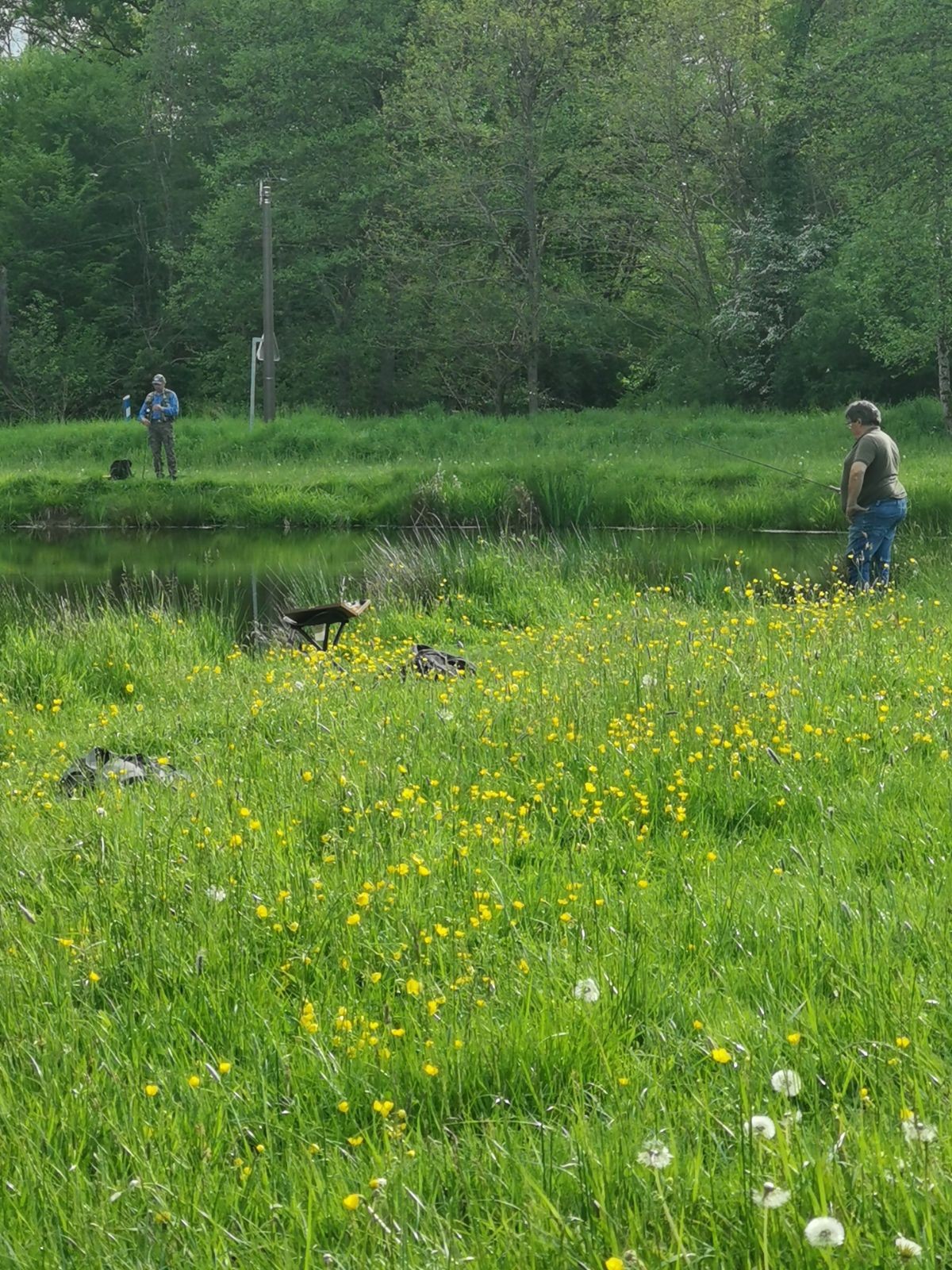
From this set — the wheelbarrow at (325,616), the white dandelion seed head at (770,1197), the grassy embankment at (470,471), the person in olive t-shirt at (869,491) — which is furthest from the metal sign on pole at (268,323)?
the white dandelion seed head at (770,1197)

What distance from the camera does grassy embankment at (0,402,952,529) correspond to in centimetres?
2205

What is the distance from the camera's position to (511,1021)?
124 inches

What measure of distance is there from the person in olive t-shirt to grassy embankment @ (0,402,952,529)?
594 centimetres

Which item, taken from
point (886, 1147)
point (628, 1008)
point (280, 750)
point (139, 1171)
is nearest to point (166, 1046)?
point (139, 1171)

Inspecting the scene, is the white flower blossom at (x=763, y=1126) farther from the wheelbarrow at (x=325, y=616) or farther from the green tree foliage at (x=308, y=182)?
the green tree foliage at (x=308, y=182)

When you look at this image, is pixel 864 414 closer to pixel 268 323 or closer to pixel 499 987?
pixel 499 987

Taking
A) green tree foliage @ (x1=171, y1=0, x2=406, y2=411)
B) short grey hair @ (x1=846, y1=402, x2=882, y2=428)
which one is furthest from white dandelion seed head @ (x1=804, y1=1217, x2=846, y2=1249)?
green tree foliage @ (x1=171, y1=0, x2=406, y2=411)

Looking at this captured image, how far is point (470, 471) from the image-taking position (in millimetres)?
24531

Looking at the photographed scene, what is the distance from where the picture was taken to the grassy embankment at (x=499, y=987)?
2.43 metres

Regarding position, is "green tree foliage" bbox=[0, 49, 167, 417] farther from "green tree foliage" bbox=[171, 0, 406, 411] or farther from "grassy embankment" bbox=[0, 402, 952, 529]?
"grassy embankment" bbox=[0, 402, 952, 529]

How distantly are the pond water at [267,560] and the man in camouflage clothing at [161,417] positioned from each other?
3.59 metres

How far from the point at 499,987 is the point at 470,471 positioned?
844 inches

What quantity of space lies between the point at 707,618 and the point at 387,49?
3373 cm

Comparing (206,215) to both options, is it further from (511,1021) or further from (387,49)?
(511,1021)
